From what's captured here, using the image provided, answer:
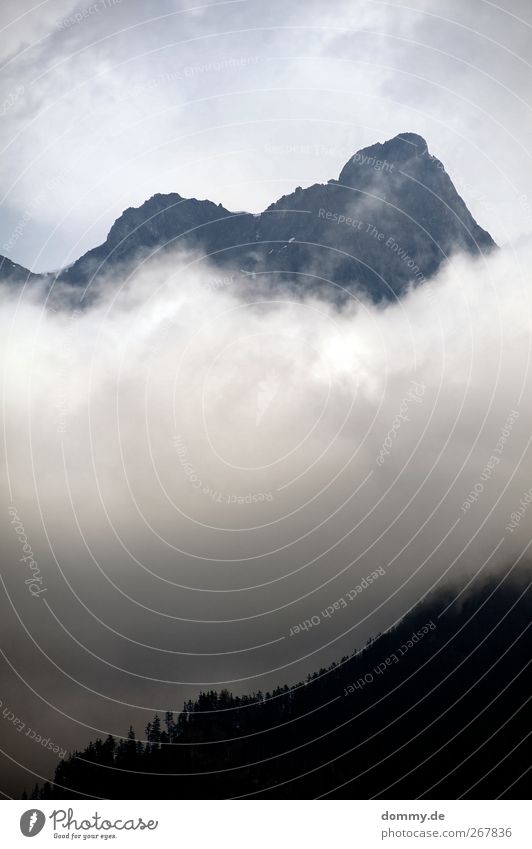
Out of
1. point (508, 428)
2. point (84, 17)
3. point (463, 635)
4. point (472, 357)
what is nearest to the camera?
point (84, 17)

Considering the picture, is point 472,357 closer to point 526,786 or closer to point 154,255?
point 154,255

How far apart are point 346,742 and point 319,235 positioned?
1001 inches

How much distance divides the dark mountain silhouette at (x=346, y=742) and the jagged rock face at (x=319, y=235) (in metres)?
13.7

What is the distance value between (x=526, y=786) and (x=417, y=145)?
1046 inches

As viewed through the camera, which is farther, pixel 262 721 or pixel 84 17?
pixel 262 721

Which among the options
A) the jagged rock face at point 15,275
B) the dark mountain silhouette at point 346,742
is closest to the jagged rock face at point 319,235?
the jagged rock face at point 15,275

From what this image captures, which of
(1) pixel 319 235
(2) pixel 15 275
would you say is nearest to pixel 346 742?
(2) pixel 15 275

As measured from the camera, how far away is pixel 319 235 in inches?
1554

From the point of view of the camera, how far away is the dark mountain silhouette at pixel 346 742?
24531 millimetres

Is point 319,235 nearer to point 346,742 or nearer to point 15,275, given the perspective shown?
point 15,275

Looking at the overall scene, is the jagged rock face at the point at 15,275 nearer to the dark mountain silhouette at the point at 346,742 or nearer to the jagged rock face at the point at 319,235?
the jagged rock face at the point at 319,235

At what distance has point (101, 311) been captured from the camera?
85.6 ft

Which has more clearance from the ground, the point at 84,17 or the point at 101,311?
the point at 84,17

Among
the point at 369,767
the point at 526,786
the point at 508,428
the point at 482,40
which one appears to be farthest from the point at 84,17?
the point at 526,786
